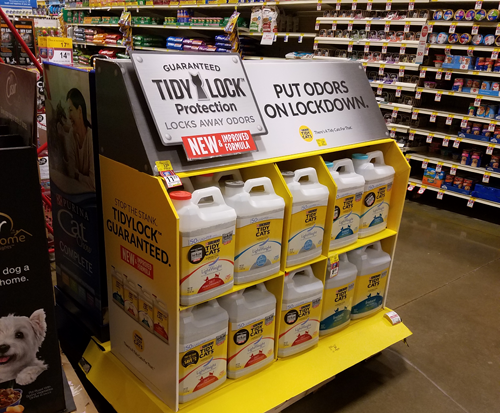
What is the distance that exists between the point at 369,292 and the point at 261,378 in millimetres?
805

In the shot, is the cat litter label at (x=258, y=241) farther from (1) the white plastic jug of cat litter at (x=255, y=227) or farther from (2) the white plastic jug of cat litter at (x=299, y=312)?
(2) the white plastic jug of cat litter at (x=299, y=312)

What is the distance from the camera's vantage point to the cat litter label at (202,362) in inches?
67.1

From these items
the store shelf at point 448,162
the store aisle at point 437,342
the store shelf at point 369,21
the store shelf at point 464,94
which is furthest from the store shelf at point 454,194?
the store shelf at point 369,21

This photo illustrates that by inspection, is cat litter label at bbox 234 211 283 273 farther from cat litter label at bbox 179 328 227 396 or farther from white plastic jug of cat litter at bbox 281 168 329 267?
cat litter label at bbox 179 328 227 396

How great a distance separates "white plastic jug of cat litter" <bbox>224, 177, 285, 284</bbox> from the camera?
1.74m

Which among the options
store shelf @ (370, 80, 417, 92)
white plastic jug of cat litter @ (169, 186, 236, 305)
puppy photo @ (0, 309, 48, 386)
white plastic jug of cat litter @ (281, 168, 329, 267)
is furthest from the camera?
store shelf @ (370, 80, 417, 92)

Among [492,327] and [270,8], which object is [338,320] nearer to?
[492,327]

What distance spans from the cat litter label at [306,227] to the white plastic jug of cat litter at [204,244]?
0.34 m

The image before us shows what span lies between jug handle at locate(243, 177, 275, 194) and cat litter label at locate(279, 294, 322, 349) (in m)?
0.55

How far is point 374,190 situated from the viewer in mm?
2291

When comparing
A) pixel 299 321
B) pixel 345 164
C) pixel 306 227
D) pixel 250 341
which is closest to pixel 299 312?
pixel 299 321

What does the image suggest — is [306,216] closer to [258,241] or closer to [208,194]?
[258,241]

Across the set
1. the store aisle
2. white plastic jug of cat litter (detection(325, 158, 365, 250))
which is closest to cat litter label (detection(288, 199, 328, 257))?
white plastic jug of cat litter (detection(325, 158, 365, 250))

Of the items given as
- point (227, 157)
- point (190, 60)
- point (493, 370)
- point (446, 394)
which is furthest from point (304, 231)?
point (493, 370)
